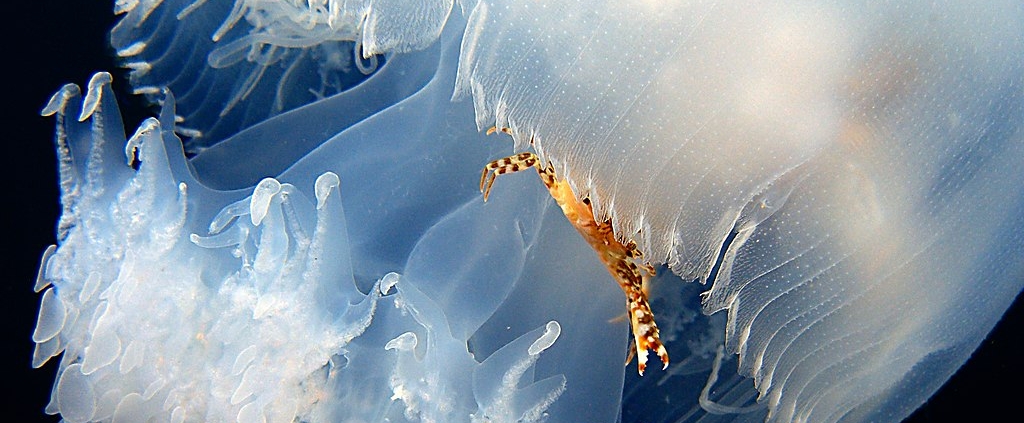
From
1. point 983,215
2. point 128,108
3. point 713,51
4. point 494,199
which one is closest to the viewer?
point 713,51

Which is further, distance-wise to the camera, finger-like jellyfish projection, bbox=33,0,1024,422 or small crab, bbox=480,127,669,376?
small crab, bbox=480,127,669,376

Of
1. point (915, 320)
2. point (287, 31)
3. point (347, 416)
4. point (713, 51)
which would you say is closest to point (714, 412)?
point (915, 320)

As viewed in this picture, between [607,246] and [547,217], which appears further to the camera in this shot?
[547,217]

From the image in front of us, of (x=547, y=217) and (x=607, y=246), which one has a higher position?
(x=547, y=217)

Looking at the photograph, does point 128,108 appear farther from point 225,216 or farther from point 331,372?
point 331,372

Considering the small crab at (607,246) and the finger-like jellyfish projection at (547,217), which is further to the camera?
the small crab at (607,246)
